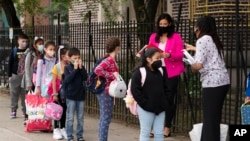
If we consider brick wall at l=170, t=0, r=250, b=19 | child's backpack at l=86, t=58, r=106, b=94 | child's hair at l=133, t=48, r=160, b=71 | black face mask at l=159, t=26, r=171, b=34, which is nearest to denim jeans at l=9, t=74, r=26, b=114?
child's backpack at l=86, t=58, r=106, b=94

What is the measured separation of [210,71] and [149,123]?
40.5 inches

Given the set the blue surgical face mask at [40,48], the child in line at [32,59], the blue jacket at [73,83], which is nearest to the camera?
the blue jacket at [73,83]

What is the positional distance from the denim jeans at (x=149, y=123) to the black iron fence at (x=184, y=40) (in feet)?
5.44

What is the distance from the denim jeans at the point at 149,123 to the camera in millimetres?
6270

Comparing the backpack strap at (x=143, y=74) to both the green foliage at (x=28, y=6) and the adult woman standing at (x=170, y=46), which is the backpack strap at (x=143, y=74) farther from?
the green foliage at (x=28, y=6)

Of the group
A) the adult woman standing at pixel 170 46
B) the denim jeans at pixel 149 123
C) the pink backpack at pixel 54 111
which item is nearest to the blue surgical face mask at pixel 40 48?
the pink backpack at pixel 54 111

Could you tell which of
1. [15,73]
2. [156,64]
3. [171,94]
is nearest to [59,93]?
[171,94]

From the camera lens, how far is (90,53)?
35.9 feet

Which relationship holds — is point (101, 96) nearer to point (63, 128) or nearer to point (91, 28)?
point (63, 128)

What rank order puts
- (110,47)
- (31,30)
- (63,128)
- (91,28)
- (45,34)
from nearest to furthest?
(110,47) → (63,128) → (91,28) → (45,34) → (31,30)

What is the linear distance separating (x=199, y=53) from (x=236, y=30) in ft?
4.54

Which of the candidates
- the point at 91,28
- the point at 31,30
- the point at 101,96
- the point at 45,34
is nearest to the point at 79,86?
the point at 101,96

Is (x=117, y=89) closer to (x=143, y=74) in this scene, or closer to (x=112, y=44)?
(x=112, y=44)

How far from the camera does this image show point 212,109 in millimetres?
6363
